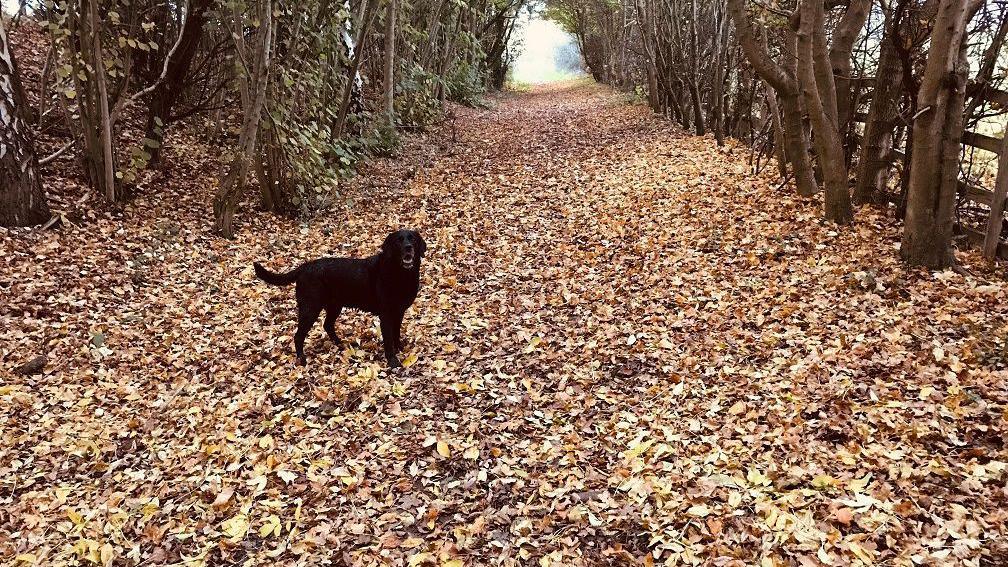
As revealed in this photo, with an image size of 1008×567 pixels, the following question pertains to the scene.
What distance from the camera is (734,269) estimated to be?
24.6 feet

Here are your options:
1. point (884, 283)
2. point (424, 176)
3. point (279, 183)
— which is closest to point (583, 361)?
point (884, 283)

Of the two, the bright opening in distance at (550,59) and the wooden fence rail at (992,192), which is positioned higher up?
the bright opening in distance at (550,59)

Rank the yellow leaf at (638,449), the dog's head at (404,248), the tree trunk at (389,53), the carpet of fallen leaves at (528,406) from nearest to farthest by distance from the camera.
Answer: the carpet of fallen leaves at (528,406), the yellow leaf at (638,449), the dog's head at (404,248), the tree trunk at (389,53)

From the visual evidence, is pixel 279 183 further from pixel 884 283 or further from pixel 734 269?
pixel 884 283

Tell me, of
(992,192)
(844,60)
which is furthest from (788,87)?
(992,192)

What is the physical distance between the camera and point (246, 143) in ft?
31.6

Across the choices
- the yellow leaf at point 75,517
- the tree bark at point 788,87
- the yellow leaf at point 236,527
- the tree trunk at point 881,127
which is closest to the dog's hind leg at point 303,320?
the yellow leaf at point 236,527

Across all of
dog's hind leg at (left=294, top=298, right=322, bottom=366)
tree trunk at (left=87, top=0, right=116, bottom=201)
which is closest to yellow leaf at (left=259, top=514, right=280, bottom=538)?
dog's hind leg at (left=294, top=298, right=322, bottom=366)

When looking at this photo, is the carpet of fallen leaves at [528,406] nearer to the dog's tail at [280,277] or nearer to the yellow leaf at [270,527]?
the yellow leaf at [270,527]

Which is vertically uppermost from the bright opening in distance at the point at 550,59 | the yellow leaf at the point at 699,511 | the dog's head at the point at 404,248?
the bright opening in distance at the point at 550,59

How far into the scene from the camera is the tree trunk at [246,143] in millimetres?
9188

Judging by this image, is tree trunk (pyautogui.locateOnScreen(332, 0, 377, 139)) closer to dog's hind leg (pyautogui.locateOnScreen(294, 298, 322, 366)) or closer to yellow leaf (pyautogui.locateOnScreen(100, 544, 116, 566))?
dog's hind leg (pyautogui.locateOnScreen(294, 298, 322, 366))

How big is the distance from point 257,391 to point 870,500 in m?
5.34

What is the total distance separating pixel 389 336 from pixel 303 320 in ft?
3.16
